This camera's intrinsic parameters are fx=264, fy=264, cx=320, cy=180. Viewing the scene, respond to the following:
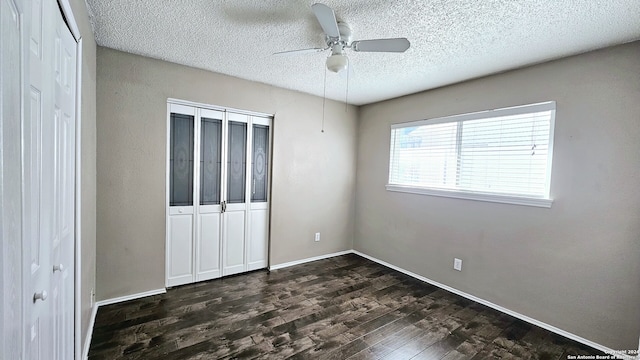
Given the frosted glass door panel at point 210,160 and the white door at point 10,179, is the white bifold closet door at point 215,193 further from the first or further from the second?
the white door at point 10,179

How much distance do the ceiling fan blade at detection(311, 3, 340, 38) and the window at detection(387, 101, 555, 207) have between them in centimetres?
208

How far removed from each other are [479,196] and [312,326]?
223cm

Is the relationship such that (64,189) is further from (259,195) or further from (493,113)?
(493,113)

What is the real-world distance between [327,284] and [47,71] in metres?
3.03

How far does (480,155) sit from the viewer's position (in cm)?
297

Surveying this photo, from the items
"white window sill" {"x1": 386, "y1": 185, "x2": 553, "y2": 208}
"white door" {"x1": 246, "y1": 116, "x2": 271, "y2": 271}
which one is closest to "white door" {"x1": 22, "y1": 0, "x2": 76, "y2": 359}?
"white door" {"x1": 246, "y1": 116, "x2": 271, "y2": 271}

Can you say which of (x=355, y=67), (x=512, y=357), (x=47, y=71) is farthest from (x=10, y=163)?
(x=512, y=357)

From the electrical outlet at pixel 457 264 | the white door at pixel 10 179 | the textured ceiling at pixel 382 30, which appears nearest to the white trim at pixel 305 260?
the electrical outlet at pixel 457 264

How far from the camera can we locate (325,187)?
13.6 feet

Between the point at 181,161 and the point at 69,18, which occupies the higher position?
the point at 69,18

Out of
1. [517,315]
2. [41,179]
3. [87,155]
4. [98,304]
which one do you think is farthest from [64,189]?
[517,315]

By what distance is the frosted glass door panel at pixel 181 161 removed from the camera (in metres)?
2.95

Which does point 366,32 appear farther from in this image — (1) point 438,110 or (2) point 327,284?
(2) point 327,284

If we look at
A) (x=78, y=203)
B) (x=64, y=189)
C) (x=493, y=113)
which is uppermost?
(x=493, y=113)
